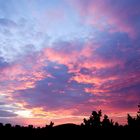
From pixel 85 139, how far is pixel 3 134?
12.6 ft

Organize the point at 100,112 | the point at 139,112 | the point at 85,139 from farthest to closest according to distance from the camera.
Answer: the point at 139,112
the point at 100,112
the point at 85,139

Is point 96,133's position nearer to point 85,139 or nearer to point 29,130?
point 85,139

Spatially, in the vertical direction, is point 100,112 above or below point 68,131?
above

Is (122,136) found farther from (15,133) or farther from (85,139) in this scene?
(15,133)

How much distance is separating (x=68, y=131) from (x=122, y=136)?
2.58m

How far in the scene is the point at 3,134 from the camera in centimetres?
1026

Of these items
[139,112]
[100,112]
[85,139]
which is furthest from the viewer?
[139,112]

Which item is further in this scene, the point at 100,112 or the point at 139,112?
the point at 139,112

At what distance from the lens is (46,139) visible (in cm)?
1009

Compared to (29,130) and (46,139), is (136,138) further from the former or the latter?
(29,130)

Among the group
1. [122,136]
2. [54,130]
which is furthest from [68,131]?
[122,136]

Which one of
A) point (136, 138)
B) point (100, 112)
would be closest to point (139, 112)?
point (100, 112)

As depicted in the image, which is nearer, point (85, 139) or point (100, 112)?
point (85, 139)

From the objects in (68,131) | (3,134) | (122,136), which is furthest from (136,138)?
(3,134)
